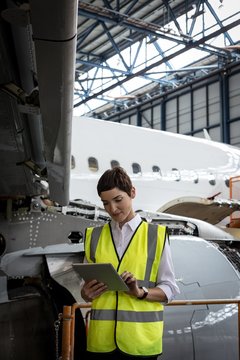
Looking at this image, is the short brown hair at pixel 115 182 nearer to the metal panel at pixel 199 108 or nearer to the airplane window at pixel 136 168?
the airplane window at pixel 136 168

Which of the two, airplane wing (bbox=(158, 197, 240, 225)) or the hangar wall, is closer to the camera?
airplane wing (bbox=(158, 197, 240, 225))

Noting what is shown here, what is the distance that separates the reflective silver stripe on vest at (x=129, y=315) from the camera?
2.87 metres

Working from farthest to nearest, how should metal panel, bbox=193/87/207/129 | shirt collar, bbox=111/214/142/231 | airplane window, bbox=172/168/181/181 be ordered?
metal panel, bbox=193/87/207/129
airplane window, bbox=172/168/181/181
shirt collar, bbox=111/214/142/231

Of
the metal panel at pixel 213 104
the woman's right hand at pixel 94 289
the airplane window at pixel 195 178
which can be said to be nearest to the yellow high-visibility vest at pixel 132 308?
the woman's right hand at pixel 94 289

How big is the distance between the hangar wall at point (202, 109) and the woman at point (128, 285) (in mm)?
24328

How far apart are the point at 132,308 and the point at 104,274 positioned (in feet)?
1.05

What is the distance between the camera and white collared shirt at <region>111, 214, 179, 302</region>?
9.67ft

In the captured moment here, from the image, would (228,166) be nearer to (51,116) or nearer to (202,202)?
(202,202)

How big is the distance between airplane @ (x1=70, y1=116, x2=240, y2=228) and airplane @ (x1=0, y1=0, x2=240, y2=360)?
14.4ft

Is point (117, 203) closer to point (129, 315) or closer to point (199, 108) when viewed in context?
point (129, 315)

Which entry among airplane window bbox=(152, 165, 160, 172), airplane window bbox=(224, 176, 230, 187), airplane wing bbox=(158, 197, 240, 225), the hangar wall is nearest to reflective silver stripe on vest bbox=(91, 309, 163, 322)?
airplane wing bbox=(158, 197, 240, 225)

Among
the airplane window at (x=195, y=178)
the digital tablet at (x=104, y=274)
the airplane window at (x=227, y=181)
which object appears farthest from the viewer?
the airplane window at (x=227, y=181)

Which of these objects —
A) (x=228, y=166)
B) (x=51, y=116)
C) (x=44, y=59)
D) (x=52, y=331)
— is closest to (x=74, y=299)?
(x=52, y=331)

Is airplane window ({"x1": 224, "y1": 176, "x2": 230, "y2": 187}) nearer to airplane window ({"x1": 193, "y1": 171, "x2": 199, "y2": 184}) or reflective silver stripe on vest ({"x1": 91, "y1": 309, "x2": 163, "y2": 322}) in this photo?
airplane window ({"x1": 193, "y1": 171, "x2": 199, "y2": 184})
